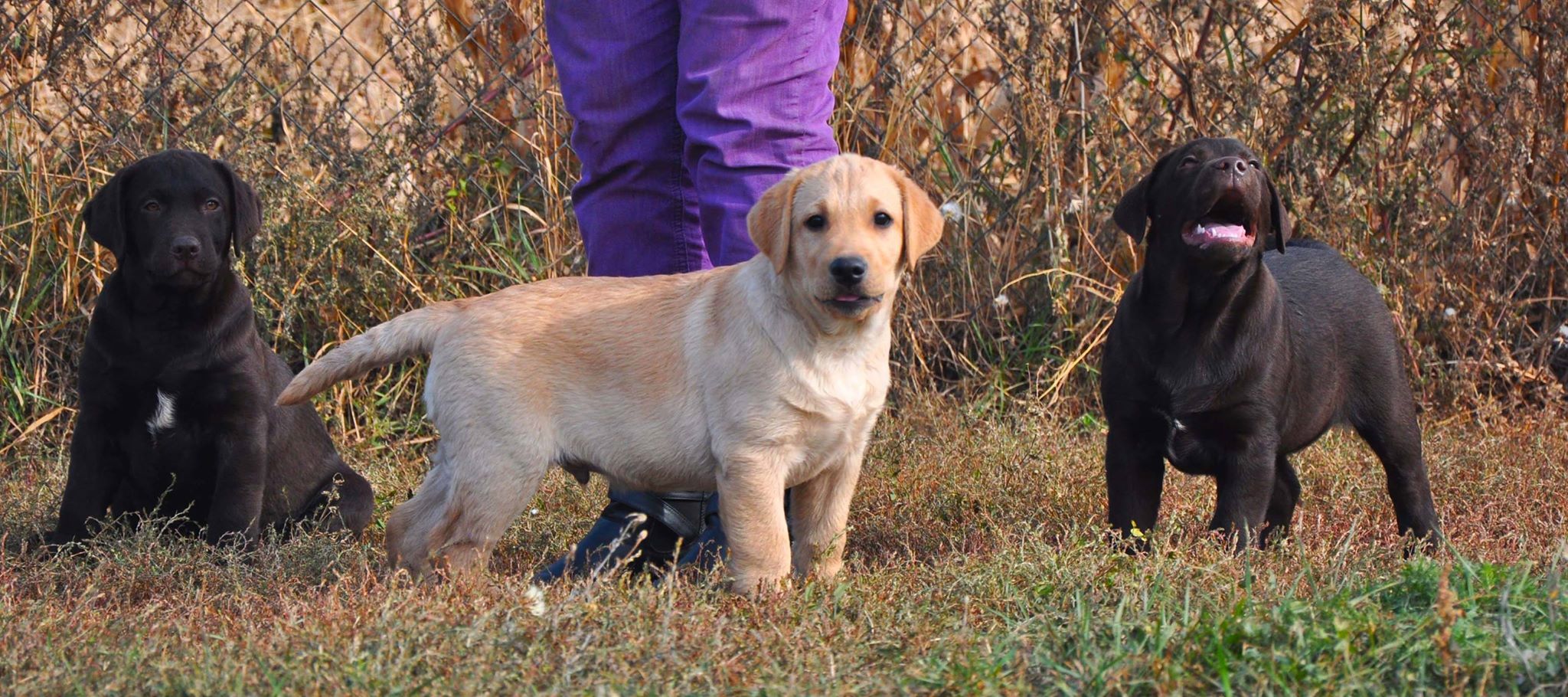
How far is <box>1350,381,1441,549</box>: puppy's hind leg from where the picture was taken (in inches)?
149

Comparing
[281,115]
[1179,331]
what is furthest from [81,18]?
[1179,331]

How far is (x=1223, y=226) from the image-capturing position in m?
3.43

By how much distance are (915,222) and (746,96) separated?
527 mm

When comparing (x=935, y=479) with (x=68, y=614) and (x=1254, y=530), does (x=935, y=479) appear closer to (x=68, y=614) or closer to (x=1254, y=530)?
(x=1254, y=530)

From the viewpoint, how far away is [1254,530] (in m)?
3.38

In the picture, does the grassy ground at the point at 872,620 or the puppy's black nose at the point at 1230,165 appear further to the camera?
the puppy's black nose at the point at 1230,165

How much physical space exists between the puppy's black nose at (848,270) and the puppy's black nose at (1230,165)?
860mm

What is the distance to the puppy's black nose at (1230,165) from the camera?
10.9 feet

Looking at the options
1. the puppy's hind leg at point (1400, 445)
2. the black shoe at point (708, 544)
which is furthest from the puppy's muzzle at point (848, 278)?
the puppy's hind leg at point (1400, 445)

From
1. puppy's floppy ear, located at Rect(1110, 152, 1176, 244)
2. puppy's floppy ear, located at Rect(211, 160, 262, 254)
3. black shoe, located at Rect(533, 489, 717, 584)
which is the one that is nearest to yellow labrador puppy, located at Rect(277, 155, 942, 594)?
black shoe, located at Rect(533, 489, 717, 584)

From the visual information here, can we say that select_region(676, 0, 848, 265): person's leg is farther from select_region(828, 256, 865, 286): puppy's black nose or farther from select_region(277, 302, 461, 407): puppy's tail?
select_region(277, 302, 461, 407): puppy's tail

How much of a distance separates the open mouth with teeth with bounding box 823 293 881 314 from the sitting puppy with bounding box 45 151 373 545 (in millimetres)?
1561

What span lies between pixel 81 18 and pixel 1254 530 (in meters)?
4.23

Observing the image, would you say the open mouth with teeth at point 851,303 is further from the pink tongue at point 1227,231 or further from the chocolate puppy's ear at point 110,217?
the chocolate puppy's ear at point 110,217
